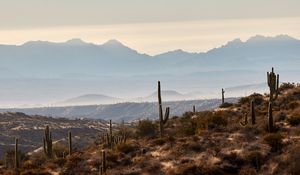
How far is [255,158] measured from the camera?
30.4m

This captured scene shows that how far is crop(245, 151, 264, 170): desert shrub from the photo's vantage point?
30062mm

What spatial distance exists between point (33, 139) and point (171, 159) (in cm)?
10044

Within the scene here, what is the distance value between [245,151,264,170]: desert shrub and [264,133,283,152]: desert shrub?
46.9 inches

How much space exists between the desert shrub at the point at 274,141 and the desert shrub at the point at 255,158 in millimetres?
1192

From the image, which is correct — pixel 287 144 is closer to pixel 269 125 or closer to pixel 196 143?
pixel 269 125

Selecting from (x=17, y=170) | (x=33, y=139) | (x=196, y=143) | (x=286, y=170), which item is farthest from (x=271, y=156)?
(x=33, y=139)

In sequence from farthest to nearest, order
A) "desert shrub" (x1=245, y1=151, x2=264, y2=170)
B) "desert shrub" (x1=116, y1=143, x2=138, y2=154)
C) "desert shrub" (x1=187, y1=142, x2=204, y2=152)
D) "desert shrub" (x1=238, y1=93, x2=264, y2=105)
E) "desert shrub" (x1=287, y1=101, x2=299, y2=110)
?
1. "desert shrub" (x1=238, y1=93, x2=264, y2=105)
2. "desert shrub" (x1=287, y1=101, x2=299, y2=110)
3. "desert shrub" (x1=116, y1=143, x2=138, y2=154)
4. "desert shrub" (x1=187, y1=142, x2=204, y2=152)
5. "desert shrub" (x1=245, y1=151, x2=264, y2=170)

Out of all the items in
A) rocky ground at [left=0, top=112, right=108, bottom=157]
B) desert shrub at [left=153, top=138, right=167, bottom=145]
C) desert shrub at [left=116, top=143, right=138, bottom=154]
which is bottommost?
rocky ground at [left=0, top=112, right=108, bottom=157]

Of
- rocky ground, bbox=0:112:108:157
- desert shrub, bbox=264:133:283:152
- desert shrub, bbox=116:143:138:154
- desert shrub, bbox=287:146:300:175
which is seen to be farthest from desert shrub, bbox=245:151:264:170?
rocky ground, bbox=0:112:108:157

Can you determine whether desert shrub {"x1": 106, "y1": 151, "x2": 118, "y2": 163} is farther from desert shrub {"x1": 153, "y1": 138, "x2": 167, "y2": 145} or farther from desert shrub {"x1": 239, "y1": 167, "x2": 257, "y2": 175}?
desert shrub {"x1": 239, "y1": 167, "x2": 257, "y2": 175}

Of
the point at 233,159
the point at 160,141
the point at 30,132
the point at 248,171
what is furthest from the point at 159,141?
the point at 30,132

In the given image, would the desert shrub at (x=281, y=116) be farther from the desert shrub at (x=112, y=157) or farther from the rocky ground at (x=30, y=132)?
the rocky ground at (x=30, y=132)

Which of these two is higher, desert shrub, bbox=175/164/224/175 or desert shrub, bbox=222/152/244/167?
desert shrub, bbox=222/152/244/167

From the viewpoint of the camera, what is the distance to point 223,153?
32.5 m
